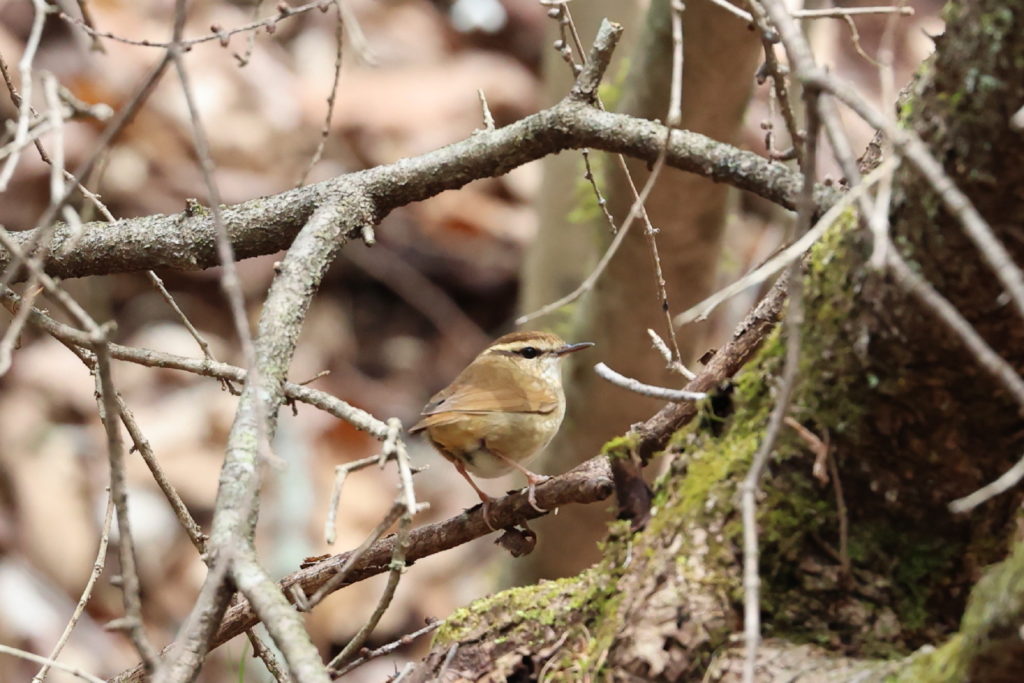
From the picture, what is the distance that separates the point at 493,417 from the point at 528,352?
2.11ft

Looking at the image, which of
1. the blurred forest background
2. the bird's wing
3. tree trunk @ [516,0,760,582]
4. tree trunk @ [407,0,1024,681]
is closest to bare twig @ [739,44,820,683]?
tree trunk @ [407,0,1024,681]

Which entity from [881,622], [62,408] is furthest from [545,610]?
[62,408]

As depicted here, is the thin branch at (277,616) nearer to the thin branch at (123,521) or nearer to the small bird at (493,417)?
the thin branch at (123,521)

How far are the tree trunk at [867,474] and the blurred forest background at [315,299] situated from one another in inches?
133

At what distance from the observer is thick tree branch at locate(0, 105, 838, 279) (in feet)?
7.82

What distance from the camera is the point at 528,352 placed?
448 centimetres

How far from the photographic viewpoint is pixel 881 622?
6.48 feet

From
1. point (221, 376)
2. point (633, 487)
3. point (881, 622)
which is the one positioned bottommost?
point (881, 622)

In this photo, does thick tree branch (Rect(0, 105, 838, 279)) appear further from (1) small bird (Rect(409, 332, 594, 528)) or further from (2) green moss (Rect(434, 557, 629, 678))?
(1) small bird (Rect(409, 332, 594, 528))

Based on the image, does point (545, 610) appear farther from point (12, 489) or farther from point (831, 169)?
point (831, 169)

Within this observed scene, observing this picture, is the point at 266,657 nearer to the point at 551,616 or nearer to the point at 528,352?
the point at 551,616

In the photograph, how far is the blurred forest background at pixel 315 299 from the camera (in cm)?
688

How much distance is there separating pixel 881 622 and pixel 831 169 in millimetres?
6765

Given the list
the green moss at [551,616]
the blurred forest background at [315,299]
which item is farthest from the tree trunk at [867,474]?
the blurred forest background at [315,299]
